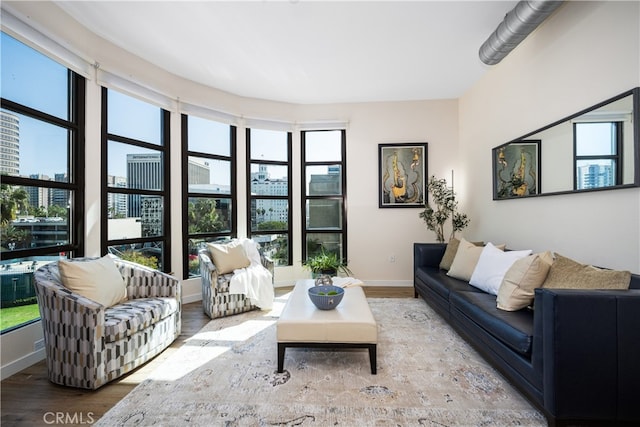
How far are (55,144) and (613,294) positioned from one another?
169 inches

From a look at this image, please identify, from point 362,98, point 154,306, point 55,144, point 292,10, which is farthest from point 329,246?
point 55,144

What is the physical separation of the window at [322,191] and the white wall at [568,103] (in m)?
2.20

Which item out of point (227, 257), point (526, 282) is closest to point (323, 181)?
point (227, 257)

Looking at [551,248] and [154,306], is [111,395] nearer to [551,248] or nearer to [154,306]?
[154,306]

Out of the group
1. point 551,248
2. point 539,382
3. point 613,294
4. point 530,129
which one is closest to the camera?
point 613,294

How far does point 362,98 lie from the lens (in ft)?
14.5

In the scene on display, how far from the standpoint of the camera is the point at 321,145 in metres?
4.75

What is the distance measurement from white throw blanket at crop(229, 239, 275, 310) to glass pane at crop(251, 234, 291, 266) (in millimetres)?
1024

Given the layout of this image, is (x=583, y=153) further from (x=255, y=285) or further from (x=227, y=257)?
(x=227, y=257)

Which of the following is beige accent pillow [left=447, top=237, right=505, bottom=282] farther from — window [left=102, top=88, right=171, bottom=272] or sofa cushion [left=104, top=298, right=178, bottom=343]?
window [left=102, top=88, right=171, bottom=272]

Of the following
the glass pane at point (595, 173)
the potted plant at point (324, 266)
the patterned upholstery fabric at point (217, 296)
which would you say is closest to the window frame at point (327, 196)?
the potted plant at point (324, 266)

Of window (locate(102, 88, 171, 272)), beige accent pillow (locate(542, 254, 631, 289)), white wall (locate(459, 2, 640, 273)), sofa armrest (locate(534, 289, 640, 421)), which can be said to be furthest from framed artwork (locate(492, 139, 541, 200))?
window (locate(102, 88, 171, 272))

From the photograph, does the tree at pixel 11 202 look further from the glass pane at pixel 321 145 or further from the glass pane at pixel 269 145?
the glass pane at pixel 321 145

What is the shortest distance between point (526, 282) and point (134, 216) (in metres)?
4.05
